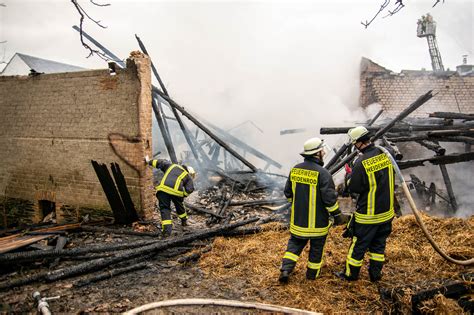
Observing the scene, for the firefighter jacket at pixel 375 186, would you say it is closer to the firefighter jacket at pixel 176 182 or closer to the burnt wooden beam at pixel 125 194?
the firefighter jacket at pixel 176 182

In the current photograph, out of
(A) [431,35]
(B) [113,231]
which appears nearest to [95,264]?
(B) [113,231]

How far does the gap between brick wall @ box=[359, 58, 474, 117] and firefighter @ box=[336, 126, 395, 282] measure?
13.8 metres

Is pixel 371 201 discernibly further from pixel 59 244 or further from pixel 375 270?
pixel 59 244

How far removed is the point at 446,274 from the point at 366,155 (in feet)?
6.01

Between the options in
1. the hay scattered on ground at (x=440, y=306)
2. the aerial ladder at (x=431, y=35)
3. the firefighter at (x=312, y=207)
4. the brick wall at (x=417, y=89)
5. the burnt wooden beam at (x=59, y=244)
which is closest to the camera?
the hay scattered on ground at (x=440, y=306)

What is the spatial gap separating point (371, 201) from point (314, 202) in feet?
2.18

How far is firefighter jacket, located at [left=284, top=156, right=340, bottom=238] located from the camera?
3.96 meters

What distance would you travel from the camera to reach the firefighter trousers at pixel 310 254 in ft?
13.3

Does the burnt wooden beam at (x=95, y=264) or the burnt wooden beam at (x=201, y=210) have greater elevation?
the burnt wooden beam at (x=95, y=264)

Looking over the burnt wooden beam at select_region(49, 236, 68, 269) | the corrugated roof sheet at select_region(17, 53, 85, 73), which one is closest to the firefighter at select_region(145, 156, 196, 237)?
the burnt wooden beam at select_region(49, 236, 68, 269)

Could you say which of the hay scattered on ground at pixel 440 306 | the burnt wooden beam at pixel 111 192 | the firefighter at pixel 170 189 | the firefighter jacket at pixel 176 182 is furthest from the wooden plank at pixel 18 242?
the hay scattered on ground at pixel 440 306

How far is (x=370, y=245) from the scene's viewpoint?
4.04 m

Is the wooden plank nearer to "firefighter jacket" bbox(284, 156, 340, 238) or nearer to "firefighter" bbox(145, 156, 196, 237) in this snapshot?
"firefighter" bbox(145, 156, 196, 237)

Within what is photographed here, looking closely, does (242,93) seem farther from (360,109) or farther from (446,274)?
(446,274)
